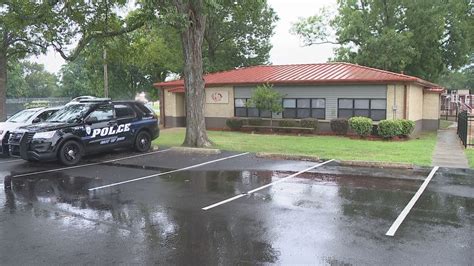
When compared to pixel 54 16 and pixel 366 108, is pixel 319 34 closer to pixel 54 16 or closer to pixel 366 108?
pixel 366 108

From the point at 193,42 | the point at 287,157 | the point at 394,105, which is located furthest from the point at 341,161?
the point at 394,105

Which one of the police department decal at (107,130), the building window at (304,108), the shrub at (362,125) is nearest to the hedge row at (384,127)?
the shrub at (362,125)

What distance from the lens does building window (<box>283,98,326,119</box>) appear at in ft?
77.7

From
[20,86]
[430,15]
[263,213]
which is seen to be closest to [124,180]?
[263,213]

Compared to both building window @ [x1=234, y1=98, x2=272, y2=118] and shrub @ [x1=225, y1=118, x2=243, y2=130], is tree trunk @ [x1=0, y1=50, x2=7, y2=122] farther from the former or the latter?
building window @ [x1=234, y1=98, x2=272, y2=118]

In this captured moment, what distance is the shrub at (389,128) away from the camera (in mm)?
19938

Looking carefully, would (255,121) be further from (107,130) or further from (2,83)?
(2,83)

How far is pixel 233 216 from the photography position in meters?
7.34

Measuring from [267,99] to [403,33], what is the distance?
1359 cm

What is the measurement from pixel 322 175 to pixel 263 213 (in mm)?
4101

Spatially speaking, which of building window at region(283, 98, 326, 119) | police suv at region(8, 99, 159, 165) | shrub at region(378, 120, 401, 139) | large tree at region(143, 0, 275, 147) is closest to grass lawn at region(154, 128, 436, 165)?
Answer: shrub at region(378, 120, 401, 139)

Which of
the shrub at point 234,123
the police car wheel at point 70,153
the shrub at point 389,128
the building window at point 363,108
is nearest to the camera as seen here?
the police car wheel at point 70,153

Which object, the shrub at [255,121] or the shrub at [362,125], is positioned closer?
the shrub at [362,125]

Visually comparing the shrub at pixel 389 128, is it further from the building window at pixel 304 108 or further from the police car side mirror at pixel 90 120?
the police car side mirror at pixel 90 120
